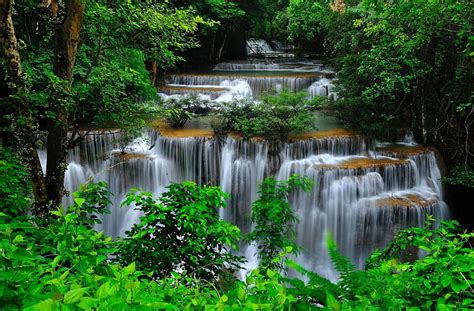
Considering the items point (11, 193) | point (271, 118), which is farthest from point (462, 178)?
point (11, 193)

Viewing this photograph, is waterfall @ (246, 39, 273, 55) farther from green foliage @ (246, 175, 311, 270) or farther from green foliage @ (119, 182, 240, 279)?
green foliage @ (119, 182, 240, 279)

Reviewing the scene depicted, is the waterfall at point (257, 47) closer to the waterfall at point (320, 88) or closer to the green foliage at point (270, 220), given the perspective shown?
the waterfall at point (320, 88)

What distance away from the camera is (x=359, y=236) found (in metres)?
8.70

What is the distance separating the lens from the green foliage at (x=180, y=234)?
11.4 ft

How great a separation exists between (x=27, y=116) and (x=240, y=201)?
604 centimetres

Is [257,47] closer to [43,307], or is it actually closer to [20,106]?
[20,106]

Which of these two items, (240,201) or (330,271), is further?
(240,201)

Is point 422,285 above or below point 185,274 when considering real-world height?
above

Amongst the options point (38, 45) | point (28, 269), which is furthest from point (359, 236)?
point (38, 45)

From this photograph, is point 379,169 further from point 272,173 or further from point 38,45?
point 38,45

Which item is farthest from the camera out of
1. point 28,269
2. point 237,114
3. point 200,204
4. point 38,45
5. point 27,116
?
point 237,114

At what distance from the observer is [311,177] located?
353 inches

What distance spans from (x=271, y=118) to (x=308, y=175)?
6.20 feet

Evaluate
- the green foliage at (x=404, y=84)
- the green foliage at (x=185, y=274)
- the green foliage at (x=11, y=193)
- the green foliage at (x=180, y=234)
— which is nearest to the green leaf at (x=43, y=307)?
the green foliage at (x=185, y=274)
